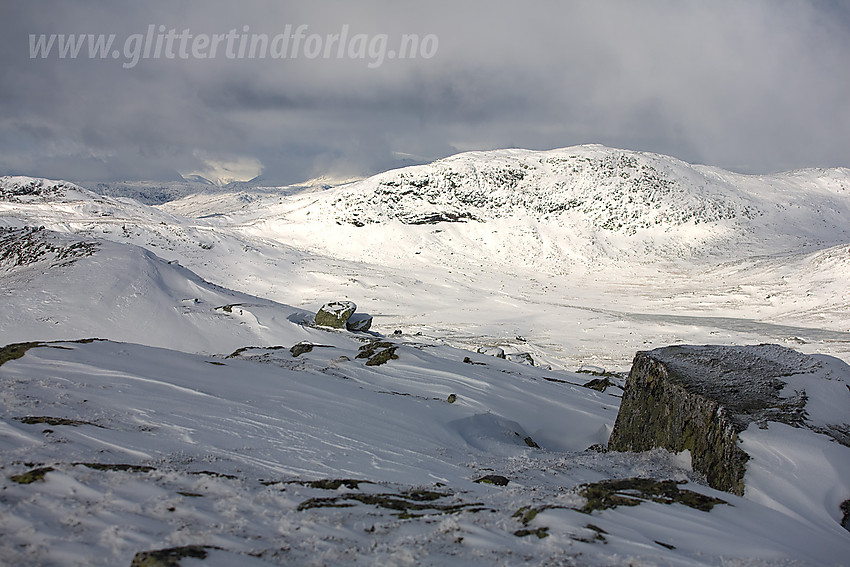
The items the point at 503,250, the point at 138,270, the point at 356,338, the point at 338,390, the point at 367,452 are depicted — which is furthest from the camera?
→ the point at 503,250

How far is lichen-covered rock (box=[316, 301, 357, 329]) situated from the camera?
56.1 feet

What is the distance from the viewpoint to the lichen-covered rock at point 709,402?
4.53 meters

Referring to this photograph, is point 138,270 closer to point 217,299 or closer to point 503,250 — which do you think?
point 217,299

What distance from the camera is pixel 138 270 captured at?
56.1ft

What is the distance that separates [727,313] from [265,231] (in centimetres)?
4670

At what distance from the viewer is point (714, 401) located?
193 inches

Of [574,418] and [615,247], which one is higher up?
[615,247]

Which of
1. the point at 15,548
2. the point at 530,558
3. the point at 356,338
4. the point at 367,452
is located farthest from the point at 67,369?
the point at 356,338

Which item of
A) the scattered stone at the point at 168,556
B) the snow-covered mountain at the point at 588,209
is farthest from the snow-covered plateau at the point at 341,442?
the snow-covered mountain at the point at 588,209

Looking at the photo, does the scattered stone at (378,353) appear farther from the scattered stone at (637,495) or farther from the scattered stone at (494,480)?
the scattered stone at (637,495)

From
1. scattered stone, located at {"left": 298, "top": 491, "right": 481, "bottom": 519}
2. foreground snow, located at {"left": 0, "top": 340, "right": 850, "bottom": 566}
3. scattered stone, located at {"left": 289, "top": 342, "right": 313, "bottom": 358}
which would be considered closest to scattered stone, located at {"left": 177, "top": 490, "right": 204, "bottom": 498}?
foreground snow, located at {"left": 0, "top": 340, "right": 850, "bottom": 566}

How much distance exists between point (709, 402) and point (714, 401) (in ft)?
0.18

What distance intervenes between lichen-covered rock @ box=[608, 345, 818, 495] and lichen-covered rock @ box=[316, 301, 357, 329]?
12044mm

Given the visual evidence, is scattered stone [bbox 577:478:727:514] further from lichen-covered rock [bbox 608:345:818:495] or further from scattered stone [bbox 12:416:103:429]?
scattered stone [bbox 12:416:103:429]
